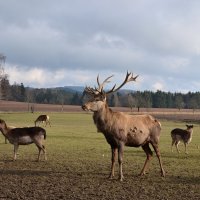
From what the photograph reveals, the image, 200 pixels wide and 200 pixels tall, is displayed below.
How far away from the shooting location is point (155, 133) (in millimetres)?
14203

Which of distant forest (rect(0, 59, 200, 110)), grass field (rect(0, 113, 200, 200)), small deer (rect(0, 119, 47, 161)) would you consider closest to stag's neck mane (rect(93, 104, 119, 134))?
grass field (rect(0, 113, 200, 200))

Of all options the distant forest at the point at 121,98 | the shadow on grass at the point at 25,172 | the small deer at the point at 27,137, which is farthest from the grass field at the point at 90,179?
the distant forest at the point at 121,98

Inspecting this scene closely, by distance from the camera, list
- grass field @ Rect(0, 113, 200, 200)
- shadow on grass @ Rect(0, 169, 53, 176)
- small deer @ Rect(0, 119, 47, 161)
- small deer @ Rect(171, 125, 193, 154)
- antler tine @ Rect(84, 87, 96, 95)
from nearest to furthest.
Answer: grass field @ Rect(0, 113, 200, 200)
shadow on grass @ Rect(0, 169, 53, 176)
antler tine @ Rect(84, 87, 96, 95)
small deer @ Rect(0, 119, 47, 161)
small deer @ Rect(171, 125, 193, 154)

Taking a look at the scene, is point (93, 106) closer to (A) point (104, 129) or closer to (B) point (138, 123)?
(A) point (104, 129)

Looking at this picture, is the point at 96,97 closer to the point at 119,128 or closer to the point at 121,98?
the point at 119,128

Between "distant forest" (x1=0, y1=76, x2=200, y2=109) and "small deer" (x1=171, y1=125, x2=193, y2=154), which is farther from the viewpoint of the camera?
"distant forest" (x1=0, y1=76, x2=200, y2=109)

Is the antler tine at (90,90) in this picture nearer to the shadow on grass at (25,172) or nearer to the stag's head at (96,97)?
the stag's head at (96,97)

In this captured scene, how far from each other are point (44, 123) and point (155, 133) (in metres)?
38.5

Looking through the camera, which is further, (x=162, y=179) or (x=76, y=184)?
(x=162, y=179)

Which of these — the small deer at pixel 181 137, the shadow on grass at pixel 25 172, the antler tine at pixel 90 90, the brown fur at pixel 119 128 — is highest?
the antler tine at pixel 90 90

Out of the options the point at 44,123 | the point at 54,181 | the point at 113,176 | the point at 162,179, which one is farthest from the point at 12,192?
the point at 44,123

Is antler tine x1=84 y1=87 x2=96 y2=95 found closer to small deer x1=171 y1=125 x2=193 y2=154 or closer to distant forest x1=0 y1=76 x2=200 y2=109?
small deer x1=171 y1=125 x2=193 y2=154

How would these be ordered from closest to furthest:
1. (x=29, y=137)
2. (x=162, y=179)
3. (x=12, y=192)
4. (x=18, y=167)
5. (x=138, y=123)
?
(x=12, y=192)
(x=162, y=179)
(x=138, y=123)
(x=18, y=167)
(x=29, y=137)

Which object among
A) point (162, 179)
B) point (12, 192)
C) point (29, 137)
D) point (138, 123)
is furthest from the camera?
point (29, 137)
